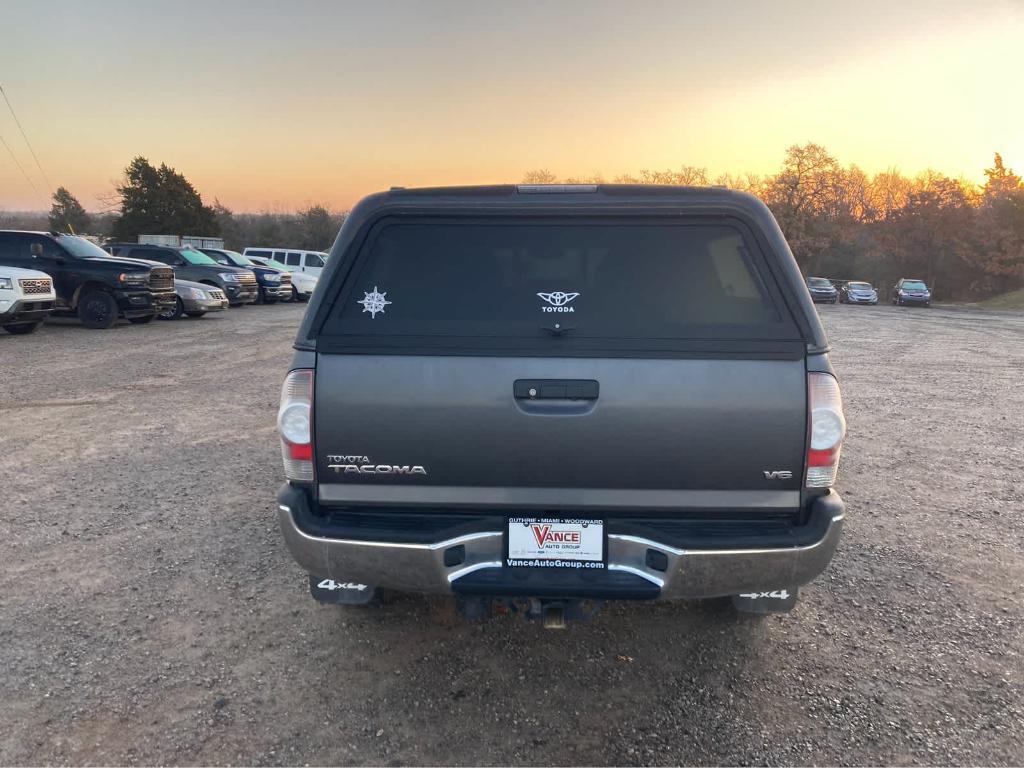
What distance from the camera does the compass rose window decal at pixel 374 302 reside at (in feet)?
9.19

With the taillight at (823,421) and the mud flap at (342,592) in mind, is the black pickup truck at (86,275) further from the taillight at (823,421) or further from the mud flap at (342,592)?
the taillight at (823,421)

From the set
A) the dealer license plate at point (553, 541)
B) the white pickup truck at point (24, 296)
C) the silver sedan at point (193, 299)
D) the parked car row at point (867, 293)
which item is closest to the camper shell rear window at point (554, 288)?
the dealer license plate at point (553, 541)

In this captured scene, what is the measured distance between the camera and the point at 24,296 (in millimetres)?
13828

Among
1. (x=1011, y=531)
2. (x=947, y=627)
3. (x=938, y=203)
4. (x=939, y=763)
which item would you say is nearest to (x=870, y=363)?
(x=1011, y=531)

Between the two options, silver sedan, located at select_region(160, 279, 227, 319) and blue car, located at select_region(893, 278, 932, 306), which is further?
blue car, located at select_region(893, 278, 932, 306)

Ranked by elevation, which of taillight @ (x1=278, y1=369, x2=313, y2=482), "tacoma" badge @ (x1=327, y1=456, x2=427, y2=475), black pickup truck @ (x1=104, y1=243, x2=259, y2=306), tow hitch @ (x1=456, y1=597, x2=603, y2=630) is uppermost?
black pickup truck @ (x1=104, y1=243, x2=259, y2=306)

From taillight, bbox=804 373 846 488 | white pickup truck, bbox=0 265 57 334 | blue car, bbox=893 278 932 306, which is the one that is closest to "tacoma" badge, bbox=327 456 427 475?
taillight, bbox=804 373 846 488

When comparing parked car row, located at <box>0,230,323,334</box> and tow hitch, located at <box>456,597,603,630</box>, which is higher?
parked car row, located at <box>0,230,323,334</box>

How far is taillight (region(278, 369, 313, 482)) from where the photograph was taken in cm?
271

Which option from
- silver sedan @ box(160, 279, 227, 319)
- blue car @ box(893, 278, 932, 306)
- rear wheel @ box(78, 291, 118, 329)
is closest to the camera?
rear wheel @ box(78, 291, 118, 329)

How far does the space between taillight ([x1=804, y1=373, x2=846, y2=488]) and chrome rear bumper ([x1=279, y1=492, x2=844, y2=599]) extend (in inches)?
7.6

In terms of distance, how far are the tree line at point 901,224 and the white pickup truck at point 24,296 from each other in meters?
34.7

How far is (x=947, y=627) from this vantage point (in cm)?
364

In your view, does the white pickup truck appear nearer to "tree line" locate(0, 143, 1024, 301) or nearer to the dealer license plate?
the dealer license plate
